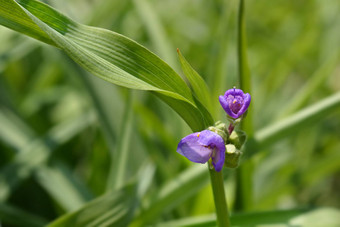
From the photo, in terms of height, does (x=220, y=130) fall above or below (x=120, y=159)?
below

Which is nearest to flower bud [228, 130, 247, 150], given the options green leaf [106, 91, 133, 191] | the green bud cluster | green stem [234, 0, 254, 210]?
the green bud cluster

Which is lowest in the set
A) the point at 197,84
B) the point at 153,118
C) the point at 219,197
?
the point at 219,197

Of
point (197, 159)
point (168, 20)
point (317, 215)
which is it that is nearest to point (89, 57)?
point (197, 159)

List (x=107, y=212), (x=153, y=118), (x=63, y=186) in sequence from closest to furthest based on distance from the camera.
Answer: (x=107, y=212)
(x=63, y=186)
(x=153, y=118)

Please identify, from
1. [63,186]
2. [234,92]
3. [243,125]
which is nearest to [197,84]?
[234,92]

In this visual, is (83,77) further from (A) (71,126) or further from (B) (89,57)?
(B) (89,57)

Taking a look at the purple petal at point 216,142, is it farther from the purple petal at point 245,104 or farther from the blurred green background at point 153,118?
the blurred green background at point 153,118

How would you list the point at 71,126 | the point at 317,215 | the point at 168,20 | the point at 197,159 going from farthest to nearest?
the point at 168,20
the point at 71,126
the point at 317,215
the point at 197,159

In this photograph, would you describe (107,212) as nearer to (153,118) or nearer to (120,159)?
(120,159)
